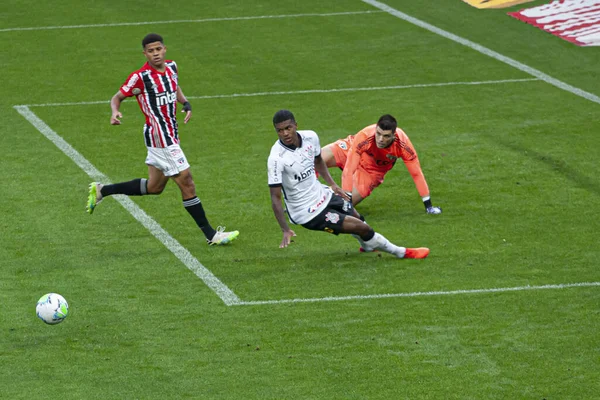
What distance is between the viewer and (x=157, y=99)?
12602mm

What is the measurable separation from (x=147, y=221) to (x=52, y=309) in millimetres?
3748

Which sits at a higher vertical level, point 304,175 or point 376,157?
point 304,175

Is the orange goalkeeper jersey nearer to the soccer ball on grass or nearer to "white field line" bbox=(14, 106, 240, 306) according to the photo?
"white field line" bbox=(14, 106, 240, 306)

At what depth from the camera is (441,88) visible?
2020 centimetres

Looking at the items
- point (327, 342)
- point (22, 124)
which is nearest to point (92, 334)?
point (327, 342)

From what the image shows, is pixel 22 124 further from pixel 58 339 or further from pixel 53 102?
pixel 58 339

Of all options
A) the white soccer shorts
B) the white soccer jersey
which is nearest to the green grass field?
the white soccer jersey

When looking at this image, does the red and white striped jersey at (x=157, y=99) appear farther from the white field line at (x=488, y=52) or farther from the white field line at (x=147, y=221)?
the white field line at (x=488, y=52)

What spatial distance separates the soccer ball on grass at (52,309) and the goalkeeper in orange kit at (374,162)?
4.54 meters

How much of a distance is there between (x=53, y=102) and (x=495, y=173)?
8.09m

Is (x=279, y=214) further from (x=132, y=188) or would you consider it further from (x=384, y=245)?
(x=132, y=188)

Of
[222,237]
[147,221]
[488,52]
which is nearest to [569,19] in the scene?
[488,52]

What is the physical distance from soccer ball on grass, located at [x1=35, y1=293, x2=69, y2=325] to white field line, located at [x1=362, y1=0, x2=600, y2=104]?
38.0ft

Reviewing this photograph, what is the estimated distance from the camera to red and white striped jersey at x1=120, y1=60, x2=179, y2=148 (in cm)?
1250
